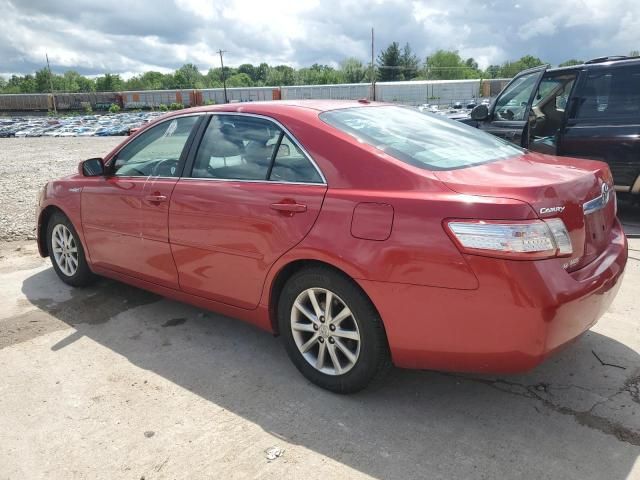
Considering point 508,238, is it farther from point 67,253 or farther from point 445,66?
point 445,66

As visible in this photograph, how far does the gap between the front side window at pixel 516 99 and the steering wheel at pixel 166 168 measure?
4886mm

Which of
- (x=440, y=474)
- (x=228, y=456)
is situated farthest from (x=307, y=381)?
(x=440, y=474)

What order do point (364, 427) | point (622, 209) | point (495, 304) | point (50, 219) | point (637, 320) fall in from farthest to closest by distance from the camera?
point (622, 209)
point (50, 219)
point (637, 320)
point (364, 427)
point (495, 304)

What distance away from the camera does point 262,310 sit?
3242 mm

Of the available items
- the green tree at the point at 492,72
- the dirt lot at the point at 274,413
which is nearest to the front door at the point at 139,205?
the dirt lot at the point at 274,413

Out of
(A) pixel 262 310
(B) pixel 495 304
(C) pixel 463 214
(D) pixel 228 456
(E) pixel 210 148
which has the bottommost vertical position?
(D) pixel 228 456

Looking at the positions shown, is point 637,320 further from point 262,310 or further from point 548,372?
point 262,310

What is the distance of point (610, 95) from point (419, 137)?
173 inches

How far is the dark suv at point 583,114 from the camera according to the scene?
6.23 meters

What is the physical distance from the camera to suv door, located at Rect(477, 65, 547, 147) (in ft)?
22.6

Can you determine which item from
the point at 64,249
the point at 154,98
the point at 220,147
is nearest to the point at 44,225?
the point at 64,249

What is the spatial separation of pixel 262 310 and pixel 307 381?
49 centimetres

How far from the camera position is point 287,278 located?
3119 millimetres

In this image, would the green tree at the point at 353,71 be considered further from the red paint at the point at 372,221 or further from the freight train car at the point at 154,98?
the red paint at the point at 372,221
